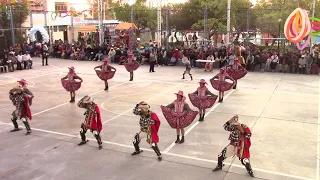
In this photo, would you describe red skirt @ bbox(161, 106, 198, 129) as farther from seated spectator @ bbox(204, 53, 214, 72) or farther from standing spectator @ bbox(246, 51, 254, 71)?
standing spectator @ bbox(246, 51, 254, 71)

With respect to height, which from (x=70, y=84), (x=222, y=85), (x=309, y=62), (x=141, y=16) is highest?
(x=141, y=16)

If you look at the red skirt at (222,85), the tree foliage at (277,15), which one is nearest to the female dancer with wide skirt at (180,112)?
the red skirt at (222,85)

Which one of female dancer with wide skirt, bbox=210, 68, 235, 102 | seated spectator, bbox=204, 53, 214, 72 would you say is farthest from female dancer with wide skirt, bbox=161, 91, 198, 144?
seated spectator, bbox=204, 53, 214, 72

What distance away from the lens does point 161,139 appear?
1156 centimetres

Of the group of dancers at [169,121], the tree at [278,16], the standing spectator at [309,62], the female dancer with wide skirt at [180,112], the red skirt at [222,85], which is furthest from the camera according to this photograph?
the tree at [278,16]

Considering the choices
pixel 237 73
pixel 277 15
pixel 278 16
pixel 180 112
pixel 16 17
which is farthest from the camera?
pixel 16 17

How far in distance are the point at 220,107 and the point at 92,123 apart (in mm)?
7123

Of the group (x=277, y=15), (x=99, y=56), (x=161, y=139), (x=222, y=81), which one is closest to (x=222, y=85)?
(x=222, y=81)

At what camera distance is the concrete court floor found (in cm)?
910

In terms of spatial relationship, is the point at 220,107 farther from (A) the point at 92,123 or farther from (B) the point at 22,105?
(B) the point at 22,105

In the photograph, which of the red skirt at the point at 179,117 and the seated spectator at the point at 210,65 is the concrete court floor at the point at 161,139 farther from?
the seated spectator at the point at 210,65

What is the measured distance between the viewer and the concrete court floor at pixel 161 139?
9102 millimetres

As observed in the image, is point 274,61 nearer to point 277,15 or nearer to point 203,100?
point 277,15

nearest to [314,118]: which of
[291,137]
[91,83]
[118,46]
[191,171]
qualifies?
[291,137]
